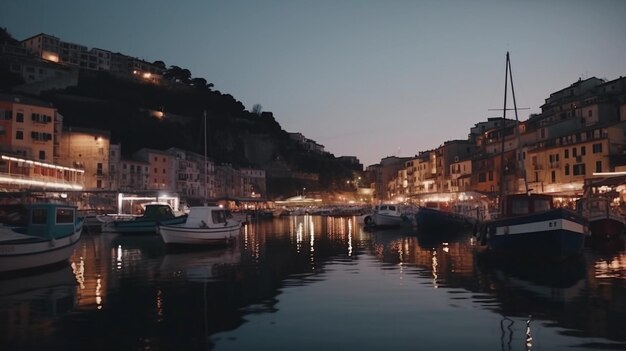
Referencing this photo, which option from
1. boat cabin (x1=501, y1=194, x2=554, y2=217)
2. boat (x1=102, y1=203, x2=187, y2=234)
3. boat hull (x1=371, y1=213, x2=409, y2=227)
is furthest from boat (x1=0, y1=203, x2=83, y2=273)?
boat hull (x1=371, y1=213, x2=409, y2=227)

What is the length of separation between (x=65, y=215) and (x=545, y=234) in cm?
2107

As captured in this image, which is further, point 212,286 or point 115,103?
point 115,103

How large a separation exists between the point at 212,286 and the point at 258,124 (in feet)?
553

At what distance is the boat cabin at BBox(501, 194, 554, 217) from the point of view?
2392cm

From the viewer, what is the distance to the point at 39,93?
368 ft

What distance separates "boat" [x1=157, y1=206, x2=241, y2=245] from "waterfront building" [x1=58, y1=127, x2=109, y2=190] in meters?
62.0

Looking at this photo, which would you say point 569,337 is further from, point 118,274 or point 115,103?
point 115,103

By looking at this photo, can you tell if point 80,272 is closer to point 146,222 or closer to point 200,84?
point 146,222

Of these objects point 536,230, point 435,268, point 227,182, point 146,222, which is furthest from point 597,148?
point 227,182

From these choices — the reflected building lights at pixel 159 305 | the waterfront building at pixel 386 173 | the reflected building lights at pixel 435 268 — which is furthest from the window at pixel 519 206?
the waterfront building at pixel 386 173

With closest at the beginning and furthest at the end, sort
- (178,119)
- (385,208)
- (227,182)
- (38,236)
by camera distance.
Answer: (38,236)
(385,208)
(227,182)
(178,119)

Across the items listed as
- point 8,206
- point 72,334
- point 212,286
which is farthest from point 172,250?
point 72,334

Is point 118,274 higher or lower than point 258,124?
lower

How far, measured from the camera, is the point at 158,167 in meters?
102
